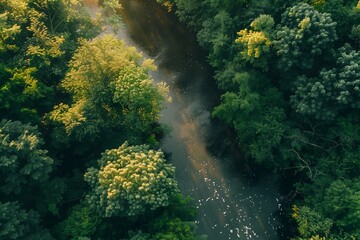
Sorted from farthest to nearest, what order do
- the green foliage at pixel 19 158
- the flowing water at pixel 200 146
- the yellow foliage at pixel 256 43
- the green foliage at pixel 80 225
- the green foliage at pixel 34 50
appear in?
the flowing water at pixel 200 146
the yellow foliage at pixel 256 43
the green foliage at pixel 34 50
the green foliage at pixel 80 225
the green foliage at pixel 19 158

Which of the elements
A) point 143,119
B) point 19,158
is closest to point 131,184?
point 19,158

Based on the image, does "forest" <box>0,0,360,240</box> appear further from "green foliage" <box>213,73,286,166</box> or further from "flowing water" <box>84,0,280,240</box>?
"flowing water" <box>84,0,280,240</box>

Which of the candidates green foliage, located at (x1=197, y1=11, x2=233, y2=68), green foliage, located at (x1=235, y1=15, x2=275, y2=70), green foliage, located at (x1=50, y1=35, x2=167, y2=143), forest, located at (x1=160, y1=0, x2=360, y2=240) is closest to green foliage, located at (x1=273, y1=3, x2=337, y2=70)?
forest, located at (x1=160, y1=0, x2=360, y2=240)

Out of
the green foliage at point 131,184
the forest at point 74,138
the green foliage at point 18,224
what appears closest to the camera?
the green foliage at point 18,224

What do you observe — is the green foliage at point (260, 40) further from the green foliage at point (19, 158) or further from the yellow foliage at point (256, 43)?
the green foliage at point (19, 158)

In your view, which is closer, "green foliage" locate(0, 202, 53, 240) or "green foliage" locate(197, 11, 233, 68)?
"green foliage" locate(0, 202, 53, 240)

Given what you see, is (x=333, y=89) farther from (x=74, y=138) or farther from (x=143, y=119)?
(x=74, y=138)

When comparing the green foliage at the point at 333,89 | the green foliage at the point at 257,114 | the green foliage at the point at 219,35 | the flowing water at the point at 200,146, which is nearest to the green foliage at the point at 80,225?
the flowing water at the point at 200,146
